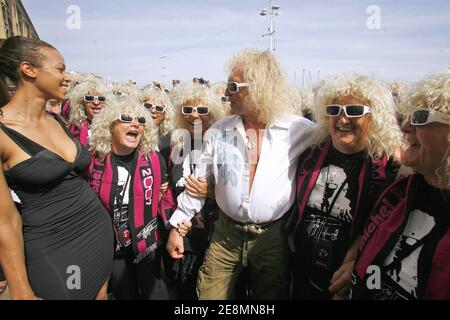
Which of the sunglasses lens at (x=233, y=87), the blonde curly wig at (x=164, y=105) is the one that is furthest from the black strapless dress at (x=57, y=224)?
the blonde curly wig at (x=164, y=105)

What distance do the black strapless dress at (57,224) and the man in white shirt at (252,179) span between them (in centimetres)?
63

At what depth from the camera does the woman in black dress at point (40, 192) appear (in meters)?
1.49

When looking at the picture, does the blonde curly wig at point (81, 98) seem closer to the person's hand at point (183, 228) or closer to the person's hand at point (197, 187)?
the person's hand at point (197, 187)

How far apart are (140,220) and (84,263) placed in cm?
64

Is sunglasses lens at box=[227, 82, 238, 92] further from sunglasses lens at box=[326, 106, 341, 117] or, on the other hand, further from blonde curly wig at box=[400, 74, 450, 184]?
blonde curly wig at box=[400, 74, 450, 184]

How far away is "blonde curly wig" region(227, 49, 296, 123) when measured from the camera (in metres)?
2.16

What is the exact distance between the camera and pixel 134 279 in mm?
2512

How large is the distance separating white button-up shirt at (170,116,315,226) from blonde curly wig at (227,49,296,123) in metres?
0.10

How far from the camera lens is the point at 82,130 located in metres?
3.55

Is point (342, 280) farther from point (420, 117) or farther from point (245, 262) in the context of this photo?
point (420, 117)

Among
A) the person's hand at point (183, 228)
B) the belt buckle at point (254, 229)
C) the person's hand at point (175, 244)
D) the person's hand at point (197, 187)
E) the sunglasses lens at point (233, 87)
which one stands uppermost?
the sunglasses lens at point (233, 87)

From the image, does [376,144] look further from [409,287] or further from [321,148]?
[409,287]

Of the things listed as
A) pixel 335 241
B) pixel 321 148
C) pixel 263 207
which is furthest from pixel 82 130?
pixel 335 241

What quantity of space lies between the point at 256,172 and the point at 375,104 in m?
0.85
